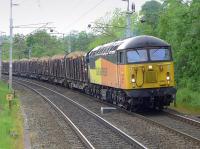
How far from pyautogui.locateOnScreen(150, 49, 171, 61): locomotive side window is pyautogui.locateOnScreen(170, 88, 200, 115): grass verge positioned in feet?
9.41

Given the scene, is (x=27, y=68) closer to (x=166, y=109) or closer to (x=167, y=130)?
(x=166, y=109)

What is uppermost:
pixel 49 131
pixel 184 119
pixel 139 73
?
pixel 139 73

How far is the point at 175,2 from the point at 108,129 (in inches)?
700

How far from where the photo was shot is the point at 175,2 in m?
34.8

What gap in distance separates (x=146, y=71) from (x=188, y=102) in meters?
5.17

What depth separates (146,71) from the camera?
23.2 m

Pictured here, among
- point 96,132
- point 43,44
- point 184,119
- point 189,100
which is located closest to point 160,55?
point 184,119

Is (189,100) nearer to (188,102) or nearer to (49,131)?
(188,102)

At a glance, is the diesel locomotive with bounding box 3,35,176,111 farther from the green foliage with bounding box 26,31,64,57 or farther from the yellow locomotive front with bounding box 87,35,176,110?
the green foliage with bounding box 26,31,64,57

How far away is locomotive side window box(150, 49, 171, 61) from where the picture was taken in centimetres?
2350

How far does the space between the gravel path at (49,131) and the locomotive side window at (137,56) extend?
4161mm

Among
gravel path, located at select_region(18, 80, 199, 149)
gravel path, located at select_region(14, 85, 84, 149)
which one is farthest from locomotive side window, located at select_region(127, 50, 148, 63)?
gravel path, located at select_region(14, 85, 84, 149)

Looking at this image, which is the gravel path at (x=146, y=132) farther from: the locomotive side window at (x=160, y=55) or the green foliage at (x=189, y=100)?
the green foliage at (x=189, y=100)

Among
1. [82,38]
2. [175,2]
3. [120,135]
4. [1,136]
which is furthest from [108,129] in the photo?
[82,38]
